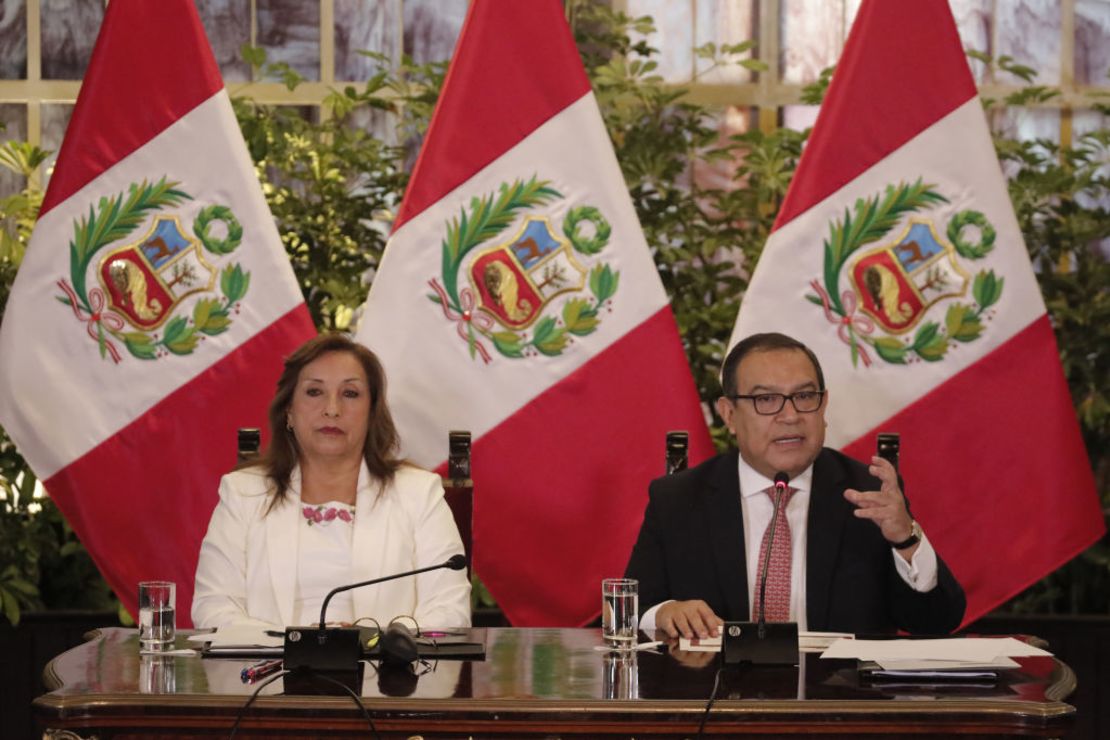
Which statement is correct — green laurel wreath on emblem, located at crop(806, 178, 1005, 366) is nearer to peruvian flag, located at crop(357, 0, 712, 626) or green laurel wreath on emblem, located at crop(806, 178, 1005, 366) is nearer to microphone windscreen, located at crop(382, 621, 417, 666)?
peruvian flag, located at crop(357, 0, 712, 626)

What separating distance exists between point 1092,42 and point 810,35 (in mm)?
898

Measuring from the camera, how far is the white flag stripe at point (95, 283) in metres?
3.68

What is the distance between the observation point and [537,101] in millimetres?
3807

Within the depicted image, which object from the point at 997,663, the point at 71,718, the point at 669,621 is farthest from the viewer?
the point at 669,621

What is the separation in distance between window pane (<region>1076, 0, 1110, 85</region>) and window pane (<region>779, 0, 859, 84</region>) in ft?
2.37

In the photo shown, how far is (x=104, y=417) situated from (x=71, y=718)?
5.51 ft

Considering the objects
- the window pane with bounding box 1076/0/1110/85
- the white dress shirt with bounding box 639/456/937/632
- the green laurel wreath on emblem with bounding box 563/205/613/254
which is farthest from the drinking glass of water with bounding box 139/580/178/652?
the window pane with bounding box 1076/0/1110/85

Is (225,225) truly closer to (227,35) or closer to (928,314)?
(227,35)

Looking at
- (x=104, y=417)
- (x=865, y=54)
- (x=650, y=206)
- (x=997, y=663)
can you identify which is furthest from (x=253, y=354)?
(x=997, y=663)

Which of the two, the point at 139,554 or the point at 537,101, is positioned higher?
the point at 537,101

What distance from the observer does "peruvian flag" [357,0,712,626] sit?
3.75 meters

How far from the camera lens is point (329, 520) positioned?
3180 mm

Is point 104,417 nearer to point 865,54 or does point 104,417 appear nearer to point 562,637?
point 562,637

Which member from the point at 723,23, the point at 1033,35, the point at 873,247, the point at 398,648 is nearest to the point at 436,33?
the point at 723,23
